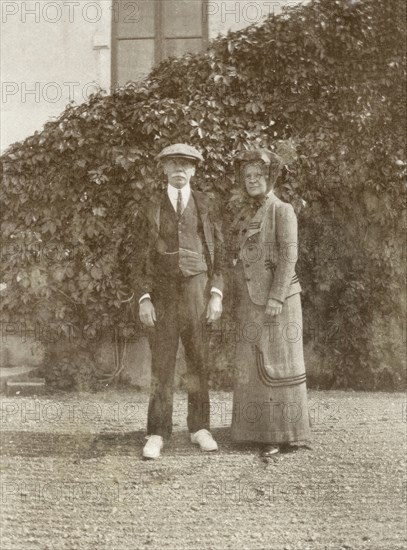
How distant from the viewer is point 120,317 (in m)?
4.32

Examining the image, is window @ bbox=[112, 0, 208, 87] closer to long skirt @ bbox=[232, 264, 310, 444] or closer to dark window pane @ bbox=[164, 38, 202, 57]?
dark window pane @ bbox=[164, 38, 202, 57]

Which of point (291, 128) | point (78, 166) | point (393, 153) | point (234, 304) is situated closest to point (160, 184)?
point (78, 166)

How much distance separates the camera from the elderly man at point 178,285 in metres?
3.78

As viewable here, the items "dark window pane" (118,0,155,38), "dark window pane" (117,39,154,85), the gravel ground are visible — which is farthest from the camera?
"dark window pane" (118,0,155,38)

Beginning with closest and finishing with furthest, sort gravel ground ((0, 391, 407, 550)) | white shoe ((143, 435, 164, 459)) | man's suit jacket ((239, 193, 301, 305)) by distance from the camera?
gravel ground ((0, 391, 407, 550))
white shoe ((143, 435, 164, 459))
man's suit jacket ((239, 193, 301, 305))

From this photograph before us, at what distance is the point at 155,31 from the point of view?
207 inches

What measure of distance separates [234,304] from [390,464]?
132 centimetres

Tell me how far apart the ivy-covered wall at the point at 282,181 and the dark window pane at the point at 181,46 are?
0.18m

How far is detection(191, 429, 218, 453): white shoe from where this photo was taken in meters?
3.89

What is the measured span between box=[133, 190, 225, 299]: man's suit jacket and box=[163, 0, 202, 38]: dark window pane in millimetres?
1838

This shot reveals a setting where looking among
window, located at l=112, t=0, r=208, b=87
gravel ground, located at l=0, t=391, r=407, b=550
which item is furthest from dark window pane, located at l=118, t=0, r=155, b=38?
gravel ground, located at l=0, t=391, r=407, b=550

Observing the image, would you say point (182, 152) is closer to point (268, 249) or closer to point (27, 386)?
point (268, 249)

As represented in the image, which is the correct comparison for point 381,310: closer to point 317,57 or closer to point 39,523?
point 317,57

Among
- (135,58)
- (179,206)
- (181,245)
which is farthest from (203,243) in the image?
(135,58)
